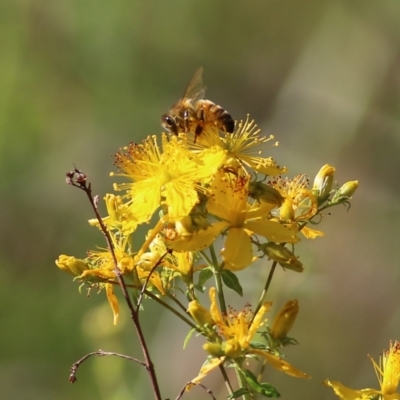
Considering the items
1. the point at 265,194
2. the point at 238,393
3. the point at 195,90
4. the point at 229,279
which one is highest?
the point at 195,90

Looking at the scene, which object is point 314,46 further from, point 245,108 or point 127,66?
point 127,66

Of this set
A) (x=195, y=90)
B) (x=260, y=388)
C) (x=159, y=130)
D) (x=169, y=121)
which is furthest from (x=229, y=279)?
(x=159, y=130)

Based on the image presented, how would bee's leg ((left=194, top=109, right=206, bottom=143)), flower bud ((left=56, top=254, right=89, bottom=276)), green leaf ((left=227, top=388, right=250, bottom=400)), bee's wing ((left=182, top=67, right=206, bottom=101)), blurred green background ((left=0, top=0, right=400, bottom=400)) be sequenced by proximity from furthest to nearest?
blurred green background ((left=0, top=0, right=400, bottom=400)), bee's wing ((left=182, top=67, right=206, bottom=101)), bee's leg ((left=194, top=109, right=206, bottom=143)), flower bud ((left=56, top=254, right=89, bottom=276)), green leaf ((left=227, top=388, right=250, bottom=400))

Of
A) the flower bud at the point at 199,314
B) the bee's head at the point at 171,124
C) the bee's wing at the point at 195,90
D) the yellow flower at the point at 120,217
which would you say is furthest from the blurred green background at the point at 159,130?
the flower bud at the point at 199,314

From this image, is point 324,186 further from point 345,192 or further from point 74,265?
point 74,265

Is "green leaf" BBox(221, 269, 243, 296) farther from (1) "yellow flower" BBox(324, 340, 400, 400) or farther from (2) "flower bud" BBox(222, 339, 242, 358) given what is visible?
(1) "yellow flower" BBox(324, 340, 400, 400)

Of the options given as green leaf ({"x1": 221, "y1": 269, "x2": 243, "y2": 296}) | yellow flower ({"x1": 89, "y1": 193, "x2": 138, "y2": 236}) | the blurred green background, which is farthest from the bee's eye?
the blurred green background
